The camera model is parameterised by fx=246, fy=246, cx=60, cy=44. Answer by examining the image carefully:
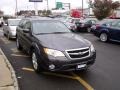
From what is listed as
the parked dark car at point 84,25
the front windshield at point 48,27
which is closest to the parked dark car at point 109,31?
the front windshield at point 48,27

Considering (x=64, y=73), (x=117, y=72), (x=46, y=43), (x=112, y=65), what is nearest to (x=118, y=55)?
(x=112, y=65)

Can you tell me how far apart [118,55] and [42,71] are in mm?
4123

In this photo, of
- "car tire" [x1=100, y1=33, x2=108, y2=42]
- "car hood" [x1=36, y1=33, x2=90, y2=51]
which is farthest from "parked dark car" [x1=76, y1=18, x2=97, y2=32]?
"car hood" [x1=36, y1=33, x2=90, y2=51]

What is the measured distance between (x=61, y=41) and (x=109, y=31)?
7965 mm

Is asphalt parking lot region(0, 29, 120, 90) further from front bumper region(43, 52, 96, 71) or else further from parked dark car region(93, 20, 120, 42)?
parked dark car region(93, 20, 120, 42)

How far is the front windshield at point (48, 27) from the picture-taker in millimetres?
8256

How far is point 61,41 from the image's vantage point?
7.14 m

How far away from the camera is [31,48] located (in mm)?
7980

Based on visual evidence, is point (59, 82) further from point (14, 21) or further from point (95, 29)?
point (14, 21)

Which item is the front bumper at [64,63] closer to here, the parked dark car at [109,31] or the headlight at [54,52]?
the headlight at [54,52]

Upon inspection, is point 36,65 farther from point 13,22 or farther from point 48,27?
point 13,22

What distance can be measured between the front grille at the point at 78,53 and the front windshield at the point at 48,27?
1.76 m

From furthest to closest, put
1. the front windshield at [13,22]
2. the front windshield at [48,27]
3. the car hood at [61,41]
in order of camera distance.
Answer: the front windshield at [13,22]
the front windshield at [48,27]
the car hood at [61,41]

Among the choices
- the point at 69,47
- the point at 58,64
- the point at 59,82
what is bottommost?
the point at 59,82
